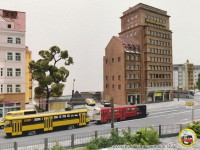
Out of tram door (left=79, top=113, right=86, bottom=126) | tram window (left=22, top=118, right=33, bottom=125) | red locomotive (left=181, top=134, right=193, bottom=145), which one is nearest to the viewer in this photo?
red locomotive (left=181, top=134, right=193, bottom=145)

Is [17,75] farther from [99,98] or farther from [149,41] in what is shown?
[149,41]

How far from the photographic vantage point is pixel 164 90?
63.2 meters

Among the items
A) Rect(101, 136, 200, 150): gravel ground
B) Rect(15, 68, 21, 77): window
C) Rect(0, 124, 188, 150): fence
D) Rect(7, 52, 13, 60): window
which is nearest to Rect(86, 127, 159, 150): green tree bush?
Rect(101, 136, 200, 150): gravel ground

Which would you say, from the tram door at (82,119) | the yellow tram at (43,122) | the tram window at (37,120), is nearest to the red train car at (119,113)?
the yellow tram at (43,122)

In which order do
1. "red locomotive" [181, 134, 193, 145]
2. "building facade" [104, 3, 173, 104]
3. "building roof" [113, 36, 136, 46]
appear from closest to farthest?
1. "red locomotive" [181, 134, 193, 145]
2. "building facade" [104, 3, 173, 104]
3. "building roof" [113, 36, 136, 46]

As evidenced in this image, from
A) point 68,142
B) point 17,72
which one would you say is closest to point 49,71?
point 17,72

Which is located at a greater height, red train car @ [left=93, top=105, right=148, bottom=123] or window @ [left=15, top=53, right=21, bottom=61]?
window @ [left=15, top=53, right=21, bottom=61]

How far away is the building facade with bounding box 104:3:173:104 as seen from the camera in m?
55.6

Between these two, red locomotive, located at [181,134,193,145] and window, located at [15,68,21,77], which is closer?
red locomotive, located at [181,134,193,145]

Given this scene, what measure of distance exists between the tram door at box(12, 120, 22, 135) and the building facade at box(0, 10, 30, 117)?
42.9 ft

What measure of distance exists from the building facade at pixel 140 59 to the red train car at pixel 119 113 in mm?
16144

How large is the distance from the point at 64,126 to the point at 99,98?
33.5 meters

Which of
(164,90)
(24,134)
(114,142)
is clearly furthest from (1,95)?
(164,90)

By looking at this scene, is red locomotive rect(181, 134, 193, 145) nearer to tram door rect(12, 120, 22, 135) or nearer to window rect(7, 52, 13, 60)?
tram door rect(12, 120, 22, 135)
